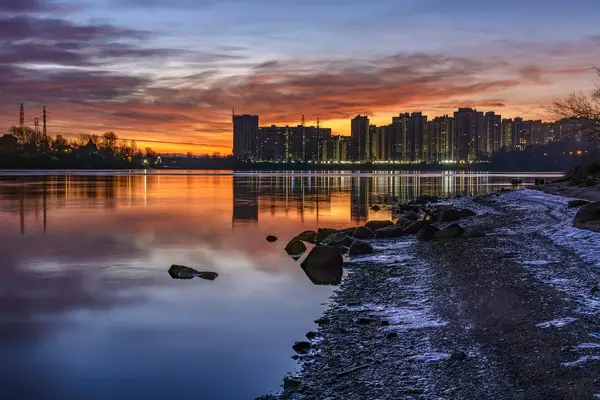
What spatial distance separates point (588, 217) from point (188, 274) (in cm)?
1460

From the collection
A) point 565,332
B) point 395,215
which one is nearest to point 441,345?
point 565,332

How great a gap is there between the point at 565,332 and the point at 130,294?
11.2 meters

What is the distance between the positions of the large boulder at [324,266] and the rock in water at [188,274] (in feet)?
10.2

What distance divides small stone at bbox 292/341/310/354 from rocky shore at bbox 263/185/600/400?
25mm

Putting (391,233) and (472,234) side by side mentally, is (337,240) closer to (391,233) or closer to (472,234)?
(391,233)

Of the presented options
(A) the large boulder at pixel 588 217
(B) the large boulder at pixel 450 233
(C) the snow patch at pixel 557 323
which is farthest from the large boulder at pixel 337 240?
(C) the snow patch at pixel 557 323

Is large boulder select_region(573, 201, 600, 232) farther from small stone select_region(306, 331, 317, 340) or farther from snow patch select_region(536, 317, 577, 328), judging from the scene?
small stone select_region(306, 331, 317, 340)

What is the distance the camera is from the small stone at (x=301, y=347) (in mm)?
10867

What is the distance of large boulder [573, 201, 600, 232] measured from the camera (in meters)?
20.7

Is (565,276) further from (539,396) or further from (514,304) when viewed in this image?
(539,396)

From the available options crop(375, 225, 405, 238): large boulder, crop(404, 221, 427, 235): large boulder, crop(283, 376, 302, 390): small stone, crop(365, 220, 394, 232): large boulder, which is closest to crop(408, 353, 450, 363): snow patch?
crop(283, 376, 302, 390): small stone

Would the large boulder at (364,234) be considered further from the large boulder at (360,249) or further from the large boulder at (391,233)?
the large boulder at (360,249)

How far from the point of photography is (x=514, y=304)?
1188cm

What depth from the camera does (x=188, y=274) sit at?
1870 centimetres
